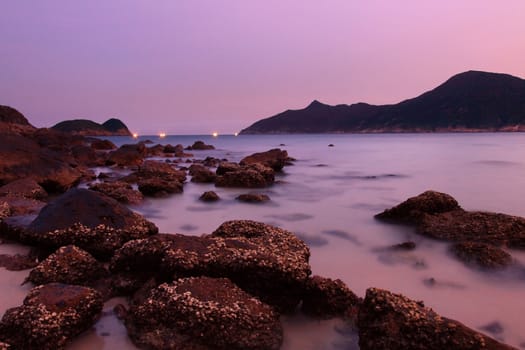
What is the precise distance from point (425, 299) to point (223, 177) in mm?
9938

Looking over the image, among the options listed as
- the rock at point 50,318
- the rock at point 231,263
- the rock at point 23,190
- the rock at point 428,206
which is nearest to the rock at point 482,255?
the rock at point 428,206

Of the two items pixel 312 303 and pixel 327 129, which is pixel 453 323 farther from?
pixel 327 129

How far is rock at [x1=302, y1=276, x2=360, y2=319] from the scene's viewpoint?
3.88m

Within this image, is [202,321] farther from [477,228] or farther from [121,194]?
[121,194]

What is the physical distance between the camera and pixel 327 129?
187 m

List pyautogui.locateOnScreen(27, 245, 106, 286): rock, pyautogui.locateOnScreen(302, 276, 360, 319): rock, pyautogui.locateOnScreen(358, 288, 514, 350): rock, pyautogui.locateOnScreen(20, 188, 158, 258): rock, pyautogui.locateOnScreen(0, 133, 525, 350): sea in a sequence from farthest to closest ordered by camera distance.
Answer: pyautogui.locateOnScreen(20, 188, 158, 258): rock → pyautogui.locateOnScreen(27, 245, 106, 286): rock → pyautogui.locateOnScreen(302, 276, 360, 319): rock → pyautogui.locateOnScreen(0, 133, 525, 350): sea → pyautogui.locateOnScreen(358, 288, 514, 350): rock

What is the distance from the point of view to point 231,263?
12.9 ft

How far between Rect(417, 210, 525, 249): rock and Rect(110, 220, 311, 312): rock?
12.8 ft

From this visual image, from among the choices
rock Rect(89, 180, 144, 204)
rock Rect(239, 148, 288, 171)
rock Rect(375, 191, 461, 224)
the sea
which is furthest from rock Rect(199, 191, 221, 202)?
rock Rect(239, 148, 288, 171)

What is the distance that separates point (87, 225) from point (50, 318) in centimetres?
231

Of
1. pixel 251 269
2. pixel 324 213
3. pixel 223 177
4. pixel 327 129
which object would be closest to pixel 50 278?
pixel 251 269

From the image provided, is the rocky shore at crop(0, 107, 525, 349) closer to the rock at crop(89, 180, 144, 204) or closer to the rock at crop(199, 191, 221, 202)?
the rock at crop(89, 180, 144, 204)

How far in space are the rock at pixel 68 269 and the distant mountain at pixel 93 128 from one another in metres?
146

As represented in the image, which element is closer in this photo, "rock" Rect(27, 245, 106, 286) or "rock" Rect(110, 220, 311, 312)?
"rock" Rect(110, 220, 311, 312)
